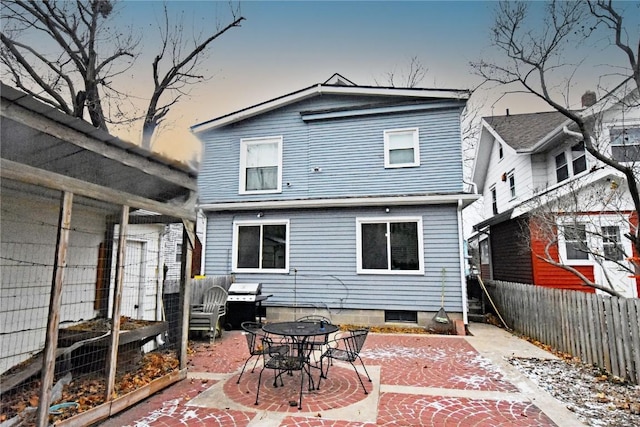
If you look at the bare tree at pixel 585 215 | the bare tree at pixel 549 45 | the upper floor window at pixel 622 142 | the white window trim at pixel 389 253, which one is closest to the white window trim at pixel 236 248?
the white window trim at pixel 389 253

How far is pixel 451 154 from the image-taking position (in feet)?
30.6

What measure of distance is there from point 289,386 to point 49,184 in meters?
3.63

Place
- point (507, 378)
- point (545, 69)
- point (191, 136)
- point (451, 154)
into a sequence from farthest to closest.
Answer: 1. point (191, 136)
2. point (451, 154)
3. point (545, 69)
4. point (507, 378)

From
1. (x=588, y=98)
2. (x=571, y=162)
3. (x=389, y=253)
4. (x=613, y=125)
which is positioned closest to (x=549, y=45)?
(x=613, y=125)

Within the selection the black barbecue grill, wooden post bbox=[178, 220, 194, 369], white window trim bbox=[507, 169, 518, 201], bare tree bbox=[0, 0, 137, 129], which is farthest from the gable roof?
wooden post bbox=[178, 220, 194, 369]

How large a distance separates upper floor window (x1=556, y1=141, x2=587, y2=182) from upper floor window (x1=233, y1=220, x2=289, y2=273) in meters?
9.09

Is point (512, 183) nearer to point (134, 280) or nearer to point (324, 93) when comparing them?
point (324, 93)

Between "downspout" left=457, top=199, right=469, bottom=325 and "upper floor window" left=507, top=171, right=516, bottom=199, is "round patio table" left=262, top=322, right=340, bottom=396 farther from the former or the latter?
"upper floor window" left=507, top=171, right=516, bottom=199

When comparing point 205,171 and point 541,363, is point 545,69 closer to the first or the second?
point 541,363

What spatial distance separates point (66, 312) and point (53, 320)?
8.13ft

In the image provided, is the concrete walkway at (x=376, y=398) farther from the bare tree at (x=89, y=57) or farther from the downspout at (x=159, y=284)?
the bare tree at (x=89, y=57)

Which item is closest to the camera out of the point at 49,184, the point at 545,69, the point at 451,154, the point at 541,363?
the point at 49,184

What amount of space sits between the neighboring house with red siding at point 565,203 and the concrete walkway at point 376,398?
Answer: 380 centimetres

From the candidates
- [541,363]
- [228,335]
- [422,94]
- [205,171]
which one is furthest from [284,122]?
[541,363]
